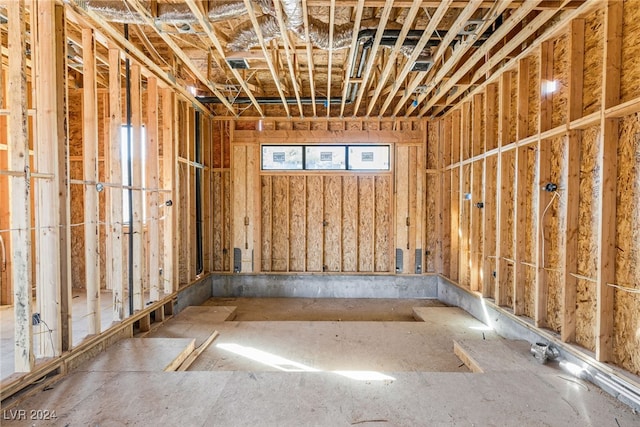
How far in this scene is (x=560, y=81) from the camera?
360 centimetres

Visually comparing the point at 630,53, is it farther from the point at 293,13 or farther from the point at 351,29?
the point at 293,13

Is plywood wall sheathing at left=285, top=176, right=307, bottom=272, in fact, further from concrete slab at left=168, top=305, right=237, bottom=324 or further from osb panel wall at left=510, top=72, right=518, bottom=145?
osb panel wall at left=510, top=72, right=518, bottom=145

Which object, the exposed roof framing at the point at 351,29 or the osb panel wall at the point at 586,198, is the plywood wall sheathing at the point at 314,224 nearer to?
the exposed roof framing at the point at 351,29

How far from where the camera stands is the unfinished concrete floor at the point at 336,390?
8.11 feet

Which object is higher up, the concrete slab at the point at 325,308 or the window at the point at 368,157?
the window at the point at 368,157

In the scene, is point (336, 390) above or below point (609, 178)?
below

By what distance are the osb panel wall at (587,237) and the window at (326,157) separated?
3.95 m

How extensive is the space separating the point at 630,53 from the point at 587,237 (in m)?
1.68

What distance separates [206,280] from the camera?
6645 mm

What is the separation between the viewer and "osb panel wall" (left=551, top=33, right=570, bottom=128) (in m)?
3.50

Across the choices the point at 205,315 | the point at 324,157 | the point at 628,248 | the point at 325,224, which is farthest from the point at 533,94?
the point at 205,315

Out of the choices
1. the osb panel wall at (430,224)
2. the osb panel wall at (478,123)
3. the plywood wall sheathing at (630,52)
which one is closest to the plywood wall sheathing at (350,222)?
the osb panel wall at (430,224)

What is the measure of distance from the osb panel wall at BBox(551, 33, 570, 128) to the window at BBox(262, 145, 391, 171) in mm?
3482

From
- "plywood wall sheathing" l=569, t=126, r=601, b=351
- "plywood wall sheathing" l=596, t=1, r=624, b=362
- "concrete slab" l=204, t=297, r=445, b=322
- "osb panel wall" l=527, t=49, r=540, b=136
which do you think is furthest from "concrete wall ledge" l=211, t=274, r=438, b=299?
"plywood wall sheathing" l=596, t=1, r=624, b=362
